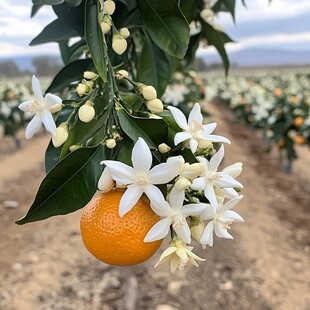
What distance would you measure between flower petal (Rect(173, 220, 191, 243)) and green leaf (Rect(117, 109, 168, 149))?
0.38 ft

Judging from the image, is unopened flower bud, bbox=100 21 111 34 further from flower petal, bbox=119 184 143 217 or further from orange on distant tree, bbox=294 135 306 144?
orange on distant tree, bbox=294 135 306 144

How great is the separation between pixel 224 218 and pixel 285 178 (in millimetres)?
5769

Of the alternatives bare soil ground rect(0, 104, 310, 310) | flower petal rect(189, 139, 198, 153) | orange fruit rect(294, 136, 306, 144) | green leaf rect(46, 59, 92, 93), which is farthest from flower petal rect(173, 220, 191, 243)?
orange fruit rect(294, 136, 306, 144)

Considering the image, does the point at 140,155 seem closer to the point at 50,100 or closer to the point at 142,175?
the point at 142,175

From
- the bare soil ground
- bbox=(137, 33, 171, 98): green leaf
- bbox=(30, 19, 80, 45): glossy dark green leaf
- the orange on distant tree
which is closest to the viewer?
bbox=(30, 19, 80, 45): glossy dark green leaf

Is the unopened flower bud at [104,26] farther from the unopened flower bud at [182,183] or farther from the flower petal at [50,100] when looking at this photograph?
the unopened flower bud at [182,183]

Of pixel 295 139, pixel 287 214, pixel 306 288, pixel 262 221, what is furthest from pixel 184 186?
pixel 295 139

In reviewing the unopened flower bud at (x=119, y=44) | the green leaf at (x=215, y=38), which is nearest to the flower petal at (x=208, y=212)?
the unopened flower bud at (x=119, y=44)

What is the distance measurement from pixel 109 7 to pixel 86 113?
219 millimetres

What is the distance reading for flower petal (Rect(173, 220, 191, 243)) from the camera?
2.01 feet

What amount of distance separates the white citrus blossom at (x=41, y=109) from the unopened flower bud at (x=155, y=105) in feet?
0.44

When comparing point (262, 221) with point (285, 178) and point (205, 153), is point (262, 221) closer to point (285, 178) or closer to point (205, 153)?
point (285, 178)

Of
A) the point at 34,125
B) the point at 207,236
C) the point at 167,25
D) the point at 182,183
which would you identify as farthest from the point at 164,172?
the point at 167,25

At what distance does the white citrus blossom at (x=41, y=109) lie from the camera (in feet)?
2.17
